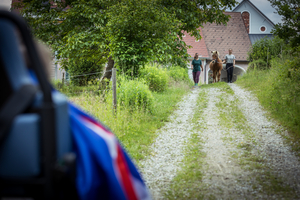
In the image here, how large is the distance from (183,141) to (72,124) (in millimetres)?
5169

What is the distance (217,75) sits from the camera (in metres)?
18.5

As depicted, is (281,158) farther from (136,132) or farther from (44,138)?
(44,138)

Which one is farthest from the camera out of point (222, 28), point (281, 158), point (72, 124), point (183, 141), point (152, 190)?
point (222, 28)

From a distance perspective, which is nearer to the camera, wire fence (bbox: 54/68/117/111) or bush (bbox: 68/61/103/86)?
wire fence (bbox: 54/68/117/111)

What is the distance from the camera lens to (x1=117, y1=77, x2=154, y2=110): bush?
24.8 feet

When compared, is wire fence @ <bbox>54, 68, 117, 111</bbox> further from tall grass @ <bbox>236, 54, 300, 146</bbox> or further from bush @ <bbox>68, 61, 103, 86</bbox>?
tall grass @ <bbox>236, 54, 300, 146</bbox>

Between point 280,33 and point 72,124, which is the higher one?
point 280,33

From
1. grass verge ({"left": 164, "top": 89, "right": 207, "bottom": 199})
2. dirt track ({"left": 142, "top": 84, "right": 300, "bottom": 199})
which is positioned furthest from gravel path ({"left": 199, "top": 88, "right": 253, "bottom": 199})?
→ grass verge ({"left": 164, "top": 89, "right": 207, "bottom": 199})

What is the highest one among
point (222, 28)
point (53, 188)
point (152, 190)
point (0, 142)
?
point (222, 28)

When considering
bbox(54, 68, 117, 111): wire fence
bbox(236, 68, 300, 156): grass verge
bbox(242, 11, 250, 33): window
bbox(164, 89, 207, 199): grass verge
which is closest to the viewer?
bbox(164, 89, 207, 199): grass verge

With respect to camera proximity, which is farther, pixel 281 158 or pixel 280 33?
pixel 280 33

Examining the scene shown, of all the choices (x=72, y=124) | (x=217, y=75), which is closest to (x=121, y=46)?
(x=72, y=124)

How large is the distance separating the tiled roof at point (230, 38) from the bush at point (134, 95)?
23375 mm

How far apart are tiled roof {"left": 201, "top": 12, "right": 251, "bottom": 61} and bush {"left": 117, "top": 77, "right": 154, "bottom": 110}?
76.7 ft
